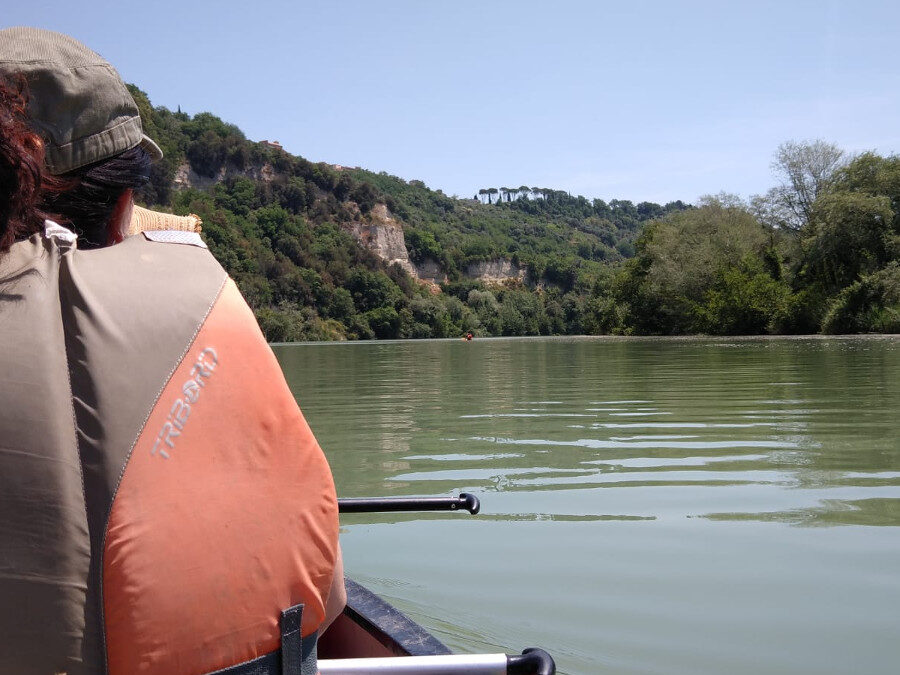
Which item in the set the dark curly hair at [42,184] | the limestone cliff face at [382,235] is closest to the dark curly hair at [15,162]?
the dark curly hair at [42,184]

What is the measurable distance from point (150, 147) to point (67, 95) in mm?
231

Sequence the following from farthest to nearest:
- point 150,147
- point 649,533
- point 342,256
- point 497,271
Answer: point 497,271
point 342,256
point 649,533
point 150,147

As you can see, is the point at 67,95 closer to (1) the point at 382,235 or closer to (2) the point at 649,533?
(2) the point at 649,533

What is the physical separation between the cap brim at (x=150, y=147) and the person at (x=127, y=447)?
0.31 ft

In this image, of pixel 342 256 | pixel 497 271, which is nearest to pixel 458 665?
pixel 342 256

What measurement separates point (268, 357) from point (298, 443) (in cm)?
14

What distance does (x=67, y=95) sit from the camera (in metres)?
1.33

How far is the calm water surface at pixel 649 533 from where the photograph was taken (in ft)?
12.4

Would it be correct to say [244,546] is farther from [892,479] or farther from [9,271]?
[892,479]

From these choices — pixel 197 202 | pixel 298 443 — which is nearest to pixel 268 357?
pixel 298 443

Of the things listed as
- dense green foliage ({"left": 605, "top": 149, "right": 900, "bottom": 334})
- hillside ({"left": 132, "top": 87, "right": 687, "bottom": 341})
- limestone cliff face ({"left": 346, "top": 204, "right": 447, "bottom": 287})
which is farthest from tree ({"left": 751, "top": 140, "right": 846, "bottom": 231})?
limestone cliff face ({"left": 346, "top": 204, "right": 447, "bottom": 287})

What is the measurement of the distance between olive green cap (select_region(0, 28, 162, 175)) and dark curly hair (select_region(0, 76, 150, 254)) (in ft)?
0.09

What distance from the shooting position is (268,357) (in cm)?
133

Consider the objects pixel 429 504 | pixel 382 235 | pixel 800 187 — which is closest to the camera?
pixel 429 504
